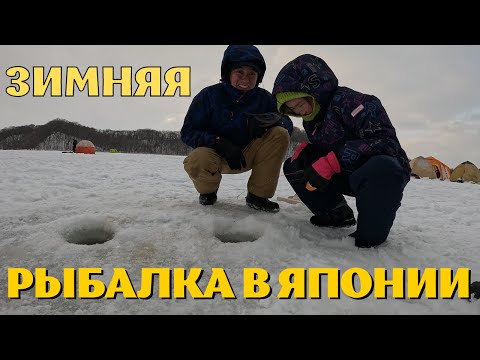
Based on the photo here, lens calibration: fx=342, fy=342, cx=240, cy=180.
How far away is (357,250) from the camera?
210cm

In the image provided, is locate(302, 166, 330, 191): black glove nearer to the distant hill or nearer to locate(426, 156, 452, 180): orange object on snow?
Answer: locate(426, 156, 452, 180): orange object on snow

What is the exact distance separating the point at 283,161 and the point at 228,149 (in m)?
0.48

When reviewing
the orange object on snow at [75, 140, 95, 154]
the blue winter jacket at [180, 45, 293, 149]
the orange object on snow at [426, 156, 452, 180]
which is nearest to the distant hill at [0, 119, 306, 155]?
the orange object on snow at [75, 140, 95, 154]

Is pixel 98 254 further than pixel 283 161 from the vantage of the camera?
No

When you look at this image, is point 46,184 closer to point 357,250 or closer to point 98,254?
point 98,254

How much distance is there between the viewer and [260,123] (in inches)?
117

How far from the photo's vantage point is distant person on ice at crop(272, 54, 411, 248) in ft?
6.64

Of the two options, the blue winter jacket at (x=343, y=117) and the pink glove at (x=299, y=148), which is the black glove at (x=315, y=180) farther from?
the pink glove at (x=299, y=148)

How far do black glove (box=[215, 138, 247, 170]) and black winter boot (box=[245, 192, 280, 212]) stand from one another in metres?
0.32

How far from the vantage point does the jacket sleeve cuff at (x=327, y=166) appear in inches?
84.4

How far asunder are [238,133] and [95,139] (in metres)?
39.1
